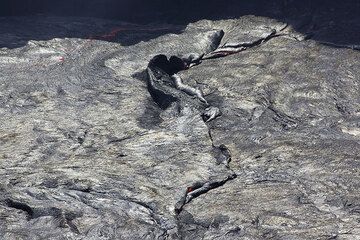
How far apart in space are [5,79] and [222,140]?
4079 mm

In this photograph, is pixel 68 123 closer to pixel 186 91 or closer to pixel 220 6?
pixel 186 91

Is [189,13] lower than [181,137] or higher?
higher

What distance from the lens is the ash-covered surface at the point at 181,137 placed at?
5805mm

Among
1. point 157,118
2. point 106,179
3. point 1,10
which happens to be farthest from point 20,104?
point 1,10

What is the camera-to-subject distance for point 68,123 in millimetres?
7988

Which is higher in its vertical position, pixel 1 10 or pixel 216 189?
pixel 1 10

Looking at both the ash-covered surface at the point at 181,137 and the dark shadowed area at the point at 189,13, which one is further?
the dark shadowed area at the point at 189,13

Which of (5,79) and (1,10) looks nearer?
(5,79)

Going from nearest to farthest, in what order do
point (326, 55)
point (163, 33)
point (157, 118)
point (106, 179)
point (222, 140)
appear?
point (106, 179)
point (222, 140)
point (157, 118)
point (326, 55)
point (163, 33)

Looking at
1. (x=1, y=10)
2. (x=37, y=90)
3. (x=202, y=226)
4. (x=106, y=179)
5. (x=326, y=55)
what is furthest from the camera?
(x=1, y=10)

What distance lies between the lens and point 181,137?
7.59 metres

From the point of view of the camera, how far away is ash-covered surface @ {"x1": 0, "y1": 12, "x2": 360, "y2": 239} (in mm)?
5805

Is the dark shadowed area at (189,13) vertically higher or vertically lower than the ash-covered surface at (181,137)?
higher

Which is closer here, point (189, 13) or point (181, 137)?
point (181, 137)
